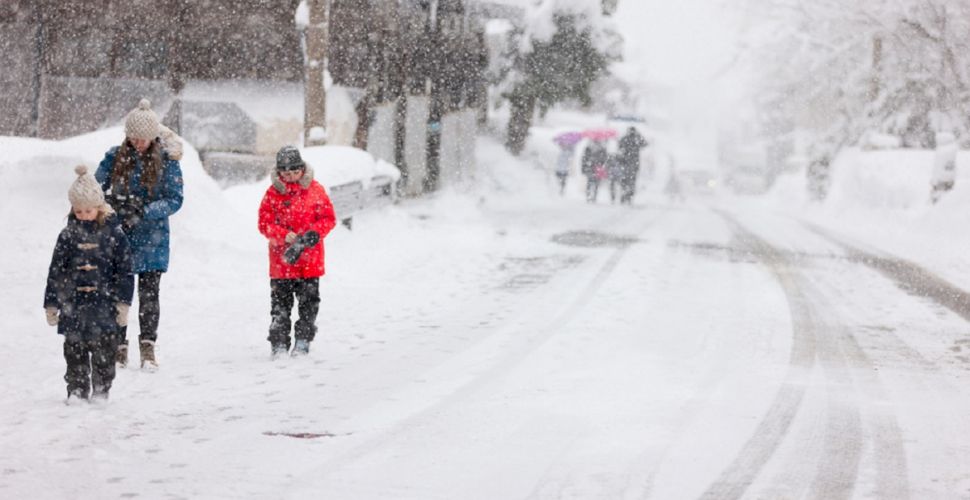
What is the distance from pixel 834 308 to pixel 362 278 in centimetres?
487

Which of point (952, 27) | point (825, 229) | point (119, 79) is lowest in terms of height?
point (825, 229)

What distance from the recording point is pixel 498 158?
36844 mm

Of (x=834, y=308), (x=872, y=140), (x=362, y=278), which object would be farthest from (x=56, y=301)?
(x=872, y=140)

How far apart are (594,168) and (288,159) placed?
24.8 m

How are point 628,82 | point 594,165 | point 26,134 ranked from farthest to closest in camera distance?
point 628,82 → point 594,165 → point 26,134

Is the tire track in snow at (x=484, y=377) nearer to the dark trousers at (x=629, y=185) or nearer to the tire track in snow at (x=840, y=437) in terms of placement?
the tire track in snow at (x=840, y=437)

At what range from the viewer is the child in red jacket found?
8.48m

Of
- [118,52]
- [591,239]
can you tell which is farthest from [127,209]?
[118,52]

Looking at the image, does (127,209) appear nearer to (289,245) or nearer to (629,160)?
(289,245)

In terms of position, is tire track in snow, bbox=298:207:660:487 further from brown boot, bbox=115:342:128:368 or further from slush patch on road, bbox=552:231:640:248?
slush patch on road, bbox=552:231:640:248

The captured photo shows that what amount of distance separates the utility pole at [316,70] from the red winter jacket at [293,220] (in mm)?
8130

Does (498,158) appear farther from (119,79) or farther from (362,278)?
(362,278)

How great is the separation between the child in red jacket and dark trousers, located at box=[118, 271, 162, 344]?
2.67 ft

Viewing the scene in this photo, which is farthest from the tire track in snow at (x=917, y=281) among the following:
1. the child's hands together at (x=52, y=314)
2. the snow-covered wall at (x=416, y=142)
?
the snow-covered wall at (x=416, y=142)
